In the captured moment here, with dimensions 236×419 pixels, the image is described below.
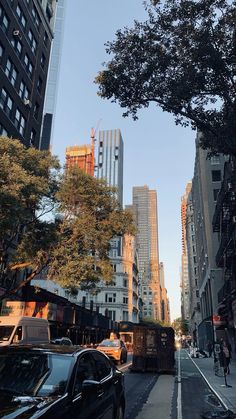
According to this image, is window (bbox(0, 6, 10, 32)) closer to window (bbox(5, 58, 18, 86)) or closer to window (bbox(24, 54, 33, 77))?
window (bbox(5, 58, 18, 86))

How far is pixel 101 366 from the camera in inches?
243

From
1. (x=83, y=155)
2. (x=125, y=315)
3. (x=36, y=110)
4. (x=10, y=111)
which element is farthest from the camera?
(x=83, y=155)

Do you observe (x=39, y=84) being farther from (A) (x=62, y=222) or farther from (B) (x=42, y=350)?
(B) (x=42, y=350)

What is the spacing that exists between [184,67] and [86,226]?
10.8 meters

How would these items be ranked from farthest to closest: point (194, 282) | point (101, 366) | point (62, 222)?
point (194, 282) → point (62, 222) → point (101, 366)

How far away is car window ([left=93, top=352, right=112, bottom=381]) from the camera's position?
233 inches

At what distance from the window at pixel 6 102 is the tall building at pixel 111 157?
11780cm

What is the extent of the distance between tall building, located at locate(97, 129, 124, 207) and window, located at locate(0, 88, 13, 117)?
117802mm

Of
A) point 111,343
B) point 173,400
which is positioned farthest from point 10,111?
point 173,400

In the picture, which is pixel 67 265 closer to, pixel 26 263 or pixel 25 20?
pixel 26 263

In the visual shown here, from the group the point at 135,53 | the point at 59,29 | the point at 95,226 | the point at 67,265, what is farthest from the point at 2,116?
the point at 59,29

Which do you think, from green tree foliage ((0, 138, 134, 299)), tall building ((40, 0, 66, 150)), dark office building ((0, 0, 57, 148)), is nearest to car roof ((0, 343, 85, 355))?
green tree foliage ((0, 138, 134, 299))

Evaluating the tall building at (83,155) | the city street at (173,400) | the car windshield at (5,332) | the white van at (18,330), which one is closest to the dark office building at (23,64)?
the white van at (18,330)

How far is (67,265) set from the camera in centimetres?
1994
